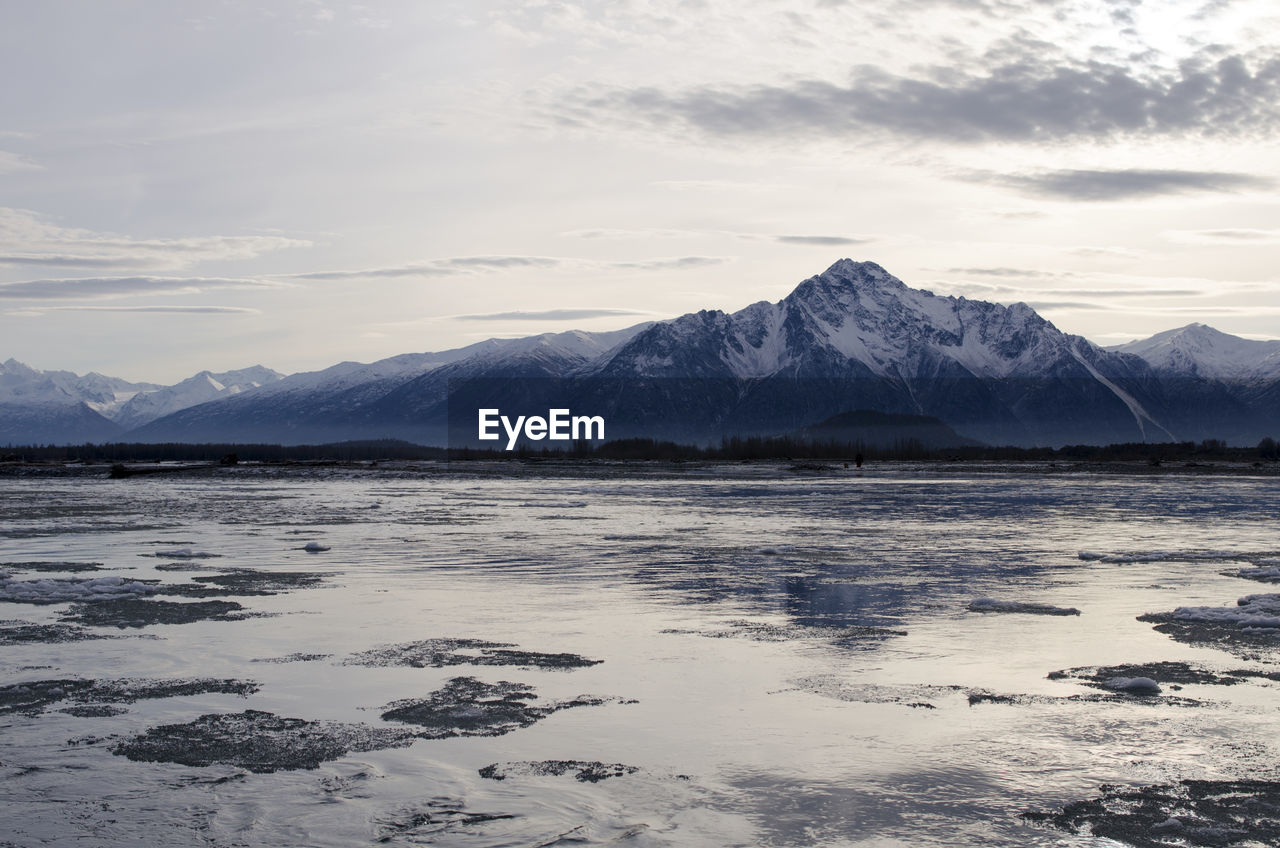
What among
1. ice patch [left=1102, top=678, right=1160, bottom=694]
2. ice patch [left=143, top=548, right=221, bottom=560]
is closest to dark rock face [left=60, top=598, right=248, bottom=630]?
ice patch [left=143, top=548, right=221, bottom=560]

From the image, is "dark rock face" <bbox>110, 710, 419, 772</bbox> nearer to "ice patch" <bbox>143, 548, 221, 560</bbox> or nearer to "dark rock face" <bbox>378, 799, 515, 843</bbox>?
"dark rock face" <bbox>378, 799, 515, 843</bbox>

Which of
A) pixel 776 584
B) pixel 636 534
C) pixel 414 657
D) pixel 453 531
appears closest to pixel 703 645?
pixel 414 657

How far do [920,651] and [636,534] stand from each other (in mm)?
21560

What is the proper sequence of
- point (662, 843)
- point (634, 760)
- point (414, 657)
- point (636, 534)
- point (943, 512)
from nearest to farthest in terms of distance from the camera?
point (662, 843) → point (634, 760) → point (414, 657) → point (636, 534) → point (943, 512)

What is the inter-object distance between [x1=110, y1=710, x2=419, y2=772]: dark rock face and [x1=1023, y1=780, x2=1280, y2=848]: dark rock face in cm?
677

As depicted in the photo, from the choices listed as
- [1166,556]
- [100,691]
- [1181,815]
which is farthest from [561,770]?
[1166,556]

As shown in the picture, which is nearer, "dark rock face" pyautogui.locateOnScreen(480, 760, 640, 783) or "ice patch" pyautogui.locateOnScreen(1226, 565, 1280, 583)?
"dark rock face" pyautogui.locateOnScreen(480, 760, 640, 783)

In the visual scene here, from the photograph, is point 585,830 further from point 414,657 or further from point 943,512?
point 943,512

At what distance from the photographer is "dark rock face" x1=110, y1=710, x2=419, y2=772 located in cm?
1111

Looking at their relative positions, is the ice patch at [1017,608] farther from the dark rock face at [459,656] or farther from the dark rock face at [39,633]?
the dark rock face at [39,633]

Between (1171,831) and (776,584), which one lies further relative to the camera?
(776,584)

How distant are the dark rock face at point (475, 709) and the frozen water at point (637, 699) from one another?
0.06 meters

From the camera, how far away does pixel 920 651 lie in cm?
1670

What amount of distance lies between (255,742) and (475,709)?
8.47 ft
